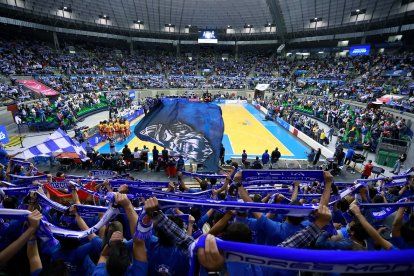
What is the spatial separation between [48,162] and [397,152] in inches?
825

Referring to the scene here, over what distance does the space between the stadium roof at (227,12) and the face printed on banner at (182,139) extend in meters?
36.8

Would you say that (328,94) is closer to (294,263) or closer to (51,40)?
(294,263)

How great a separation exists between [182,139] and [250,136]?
15.5 meters

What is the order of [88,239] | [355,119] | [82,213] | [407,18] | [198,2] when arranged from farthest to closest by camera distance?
[198,2]
[407,18]
[355,119]
[82,213]
[88,239]

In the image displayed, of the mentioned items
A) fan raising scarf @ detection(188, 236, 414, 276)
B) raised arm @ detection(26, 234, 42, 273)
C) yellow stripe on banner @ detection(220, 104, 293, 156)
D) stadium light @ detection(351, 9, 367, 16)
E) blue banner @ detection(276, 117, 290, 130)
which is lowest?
yellow stripe on banner @ detection(220, 104, 293, 156)

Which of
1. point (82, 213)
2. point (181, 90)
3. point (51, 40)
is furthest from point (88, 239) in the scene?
point (51, 40)

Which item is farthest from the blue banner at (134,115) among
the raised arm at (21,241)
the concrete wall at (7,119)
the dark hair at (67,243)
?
the raised arm at (21,241)

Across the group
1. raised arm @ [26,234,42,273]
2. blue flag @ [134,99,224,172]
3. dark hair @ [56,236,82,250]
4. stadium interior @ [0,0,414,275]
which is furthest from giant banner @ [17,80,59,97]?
raised arm @ [26,234,42,273]

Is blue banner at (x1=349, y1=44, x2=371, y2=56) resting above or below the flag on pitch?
above

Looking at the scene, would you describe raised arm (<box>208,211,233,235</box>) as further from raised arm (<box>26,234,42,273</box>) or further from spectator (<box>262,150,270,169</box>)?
spectator (<box>262,150,270,169</box>)

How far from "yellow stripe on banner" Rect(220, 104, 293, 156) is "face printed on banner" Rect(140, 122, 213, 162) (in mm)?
10564

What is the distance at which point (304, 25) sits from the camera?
45.0m

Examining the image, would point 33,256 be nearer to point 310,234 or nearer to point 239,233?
point 239,233

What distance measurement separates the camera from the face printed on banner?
8016 mm
